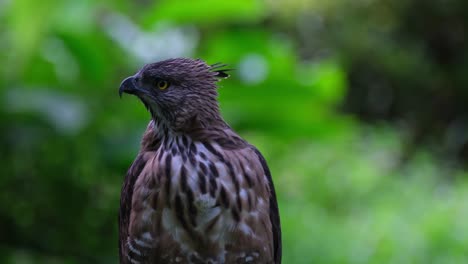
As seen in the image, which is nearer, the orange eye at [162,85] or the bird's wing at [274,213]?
the orange eye at [162,85]

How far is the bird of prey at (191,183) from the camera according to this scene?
7.93 feet

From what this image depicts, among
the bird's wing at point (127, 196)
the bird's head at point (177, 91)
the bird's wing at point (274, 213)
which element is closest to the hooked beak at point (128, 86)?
the bird's head at point (177, 91)

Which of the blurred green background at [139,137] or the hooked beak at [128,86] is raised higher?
the hooked beak at [128,86]

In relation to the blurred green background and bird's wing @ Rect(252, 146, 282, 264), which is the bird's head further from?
the blurred green background

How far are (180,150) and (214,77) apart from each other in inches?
10.0

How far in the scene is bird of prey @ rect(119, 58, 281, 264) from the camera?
95.2 inches

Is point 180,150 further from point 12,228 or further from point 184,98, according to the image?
point 12,228

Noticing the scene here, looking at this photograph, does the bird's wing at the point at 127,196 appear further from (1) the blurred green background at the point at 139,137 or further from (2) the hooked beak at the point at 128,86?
(1) the blurred green background at the point at 139,137

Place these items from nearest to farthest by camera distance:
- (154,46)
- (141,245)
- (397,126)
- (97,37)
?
1. (141,245)
2. (97,37)
3. (154,46)
4. (397,126)

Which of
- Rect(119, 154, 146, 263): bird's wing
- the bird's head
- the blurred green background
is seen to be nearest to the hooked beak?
the bird's head

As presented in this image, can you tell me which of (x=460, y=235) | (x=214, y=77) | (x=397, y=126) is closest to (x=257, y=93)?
(x=460, y=235)

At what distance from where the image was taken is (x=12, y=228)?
5.62 metres

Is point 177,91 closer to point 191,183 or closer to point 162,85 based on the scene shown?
point 162,85

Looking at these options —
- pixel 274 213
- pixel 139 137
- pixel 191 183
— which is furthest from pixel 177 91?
pixel 139 137
